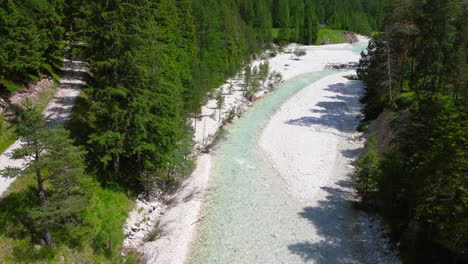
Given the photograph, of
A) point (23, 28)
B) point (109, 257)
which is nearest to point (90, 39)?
point (23, 28)

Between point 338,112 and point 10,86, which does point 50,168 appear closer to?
point 10,86

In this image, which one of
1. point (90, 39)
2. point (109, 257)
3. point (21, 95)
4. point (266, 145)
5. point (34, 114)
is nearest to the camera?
point (34, 114)

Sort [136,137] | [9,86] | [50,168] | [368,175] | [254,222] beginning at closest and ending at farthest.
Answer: [50,168] < [136,137] < [254,222] < [368,175] < [9,86]

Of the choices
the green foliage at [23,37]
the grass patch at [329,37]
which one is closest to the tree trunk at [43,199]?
the green foliage at [23,37]

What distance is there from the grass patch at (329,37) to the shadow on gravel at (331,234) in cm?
10566

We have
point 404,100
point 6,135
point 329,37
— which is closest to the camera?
point 6,135

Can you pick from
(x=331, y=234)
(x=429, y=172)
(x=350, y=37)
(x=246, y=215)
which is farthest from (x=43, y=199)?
(x=350, y=37)

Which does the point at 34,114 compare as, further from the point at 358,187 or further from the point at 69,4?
the point at 69,4

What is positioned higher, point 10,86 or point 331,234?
point 10,86

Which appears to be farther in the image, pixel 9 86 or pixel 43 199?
pixel 9 86

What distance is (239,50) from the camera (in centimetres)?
6306

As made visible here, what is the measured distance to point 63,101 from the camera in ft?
88.6

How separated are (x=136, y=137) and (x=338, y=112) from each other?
3279 centimetres

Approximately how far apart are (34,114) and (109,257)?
29.0 feet
